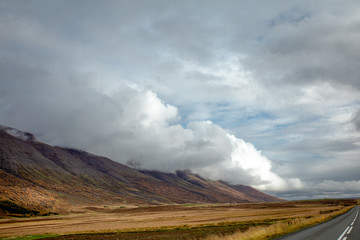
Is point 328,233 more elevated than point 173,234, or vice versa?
point 328,233

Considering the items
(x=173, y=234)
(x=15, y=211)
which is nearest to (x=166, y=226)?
(x=173, y=234)

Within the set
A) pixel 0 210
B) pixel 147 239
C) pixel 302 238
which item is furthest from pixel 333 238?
pixel 0 210

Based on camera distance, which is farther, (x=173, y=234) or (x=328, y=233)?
(x=173, y=234)

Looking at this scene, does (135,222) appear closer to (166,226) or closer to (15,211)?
(166,226)

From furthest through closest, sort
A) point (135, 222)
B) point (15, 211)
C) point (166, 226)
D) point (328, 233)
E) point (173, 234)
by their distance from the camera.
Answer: point (15, 211), point (135, 222), point (166, 226), point (173, 234), point (328, 233)

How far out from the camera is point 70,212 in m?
188

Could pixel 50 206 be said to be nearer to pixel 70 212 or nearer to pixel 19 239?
pixel 70 212

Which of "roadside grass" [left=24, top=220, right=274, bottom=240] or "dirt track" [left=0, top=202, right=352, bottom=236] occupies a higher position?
"roadside grass" [left=24, top=220, right=274, bottom=240]

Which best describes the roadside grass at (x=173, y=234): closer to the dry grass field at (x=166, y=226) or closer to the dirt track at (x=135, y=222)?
the dry grass field at (x=166, y=226)

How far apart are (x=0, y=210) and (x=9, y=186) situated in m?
50.0

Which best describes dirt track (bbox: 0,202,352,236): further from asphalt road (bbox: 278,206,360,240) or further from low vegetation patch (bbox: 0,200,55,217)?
asphalt road (bbox: 278,206,360,240)

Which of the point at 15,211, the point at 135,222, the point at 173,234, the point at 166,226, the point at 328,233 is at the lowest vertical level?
the point at 15,211

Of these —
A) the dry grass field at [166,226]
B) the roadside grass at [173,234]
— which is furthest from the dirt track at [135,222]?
the roadside grass at [173,234]

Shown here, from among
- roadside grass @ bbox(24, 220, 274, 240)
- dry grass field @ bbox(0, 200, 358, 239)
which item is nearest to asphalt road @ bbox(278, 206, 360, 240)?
dry grass field @ bbox(0, 200, 358, 239)
